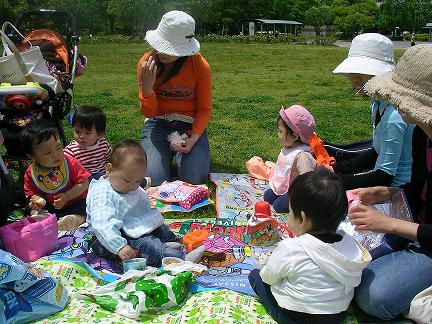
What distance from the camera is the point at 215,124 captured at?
8.03 metres

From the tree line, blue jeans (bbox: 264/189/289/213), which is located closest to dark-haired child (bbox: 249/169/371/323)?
blue jeans (bbox: 264/189/289/213)

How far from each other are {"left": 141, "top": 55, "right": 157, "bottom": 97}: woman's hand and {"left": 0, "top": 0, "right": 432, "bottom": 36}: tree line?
3197 centimetres

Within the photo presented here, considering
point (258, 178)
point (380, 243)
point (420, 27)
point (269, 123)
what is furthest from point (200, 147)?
point (420, 27)

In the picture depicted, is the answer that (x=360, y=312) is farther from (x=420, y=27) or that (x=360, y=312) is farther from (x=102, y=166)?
(x=420, y=27)

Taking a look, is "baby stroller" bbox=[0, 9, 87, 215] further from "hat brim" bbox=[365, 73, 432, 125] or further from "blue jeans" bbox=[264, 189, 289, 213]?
"hat brim" bbox=[365, 73, 432, 125]

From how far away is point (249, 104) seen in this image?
9.98 meters

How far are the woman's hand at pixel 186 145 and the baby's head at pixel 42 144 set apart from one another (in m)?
1.26

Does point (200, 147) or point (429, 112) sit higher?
point (429, 112)

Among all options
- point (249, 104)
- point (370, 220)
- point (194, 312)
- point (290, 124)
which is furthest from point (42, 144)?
point (249, 104)

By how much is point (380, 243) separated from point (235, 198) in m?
1.75

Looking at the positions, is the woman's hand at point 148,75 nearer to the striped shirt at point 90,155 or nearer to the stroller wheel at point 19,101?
the striped shirt at point 90,155

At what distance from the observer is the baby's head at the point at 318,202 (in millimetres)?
2457

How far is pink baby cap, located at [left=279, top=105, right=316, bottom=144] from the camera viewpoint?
4.25 metres

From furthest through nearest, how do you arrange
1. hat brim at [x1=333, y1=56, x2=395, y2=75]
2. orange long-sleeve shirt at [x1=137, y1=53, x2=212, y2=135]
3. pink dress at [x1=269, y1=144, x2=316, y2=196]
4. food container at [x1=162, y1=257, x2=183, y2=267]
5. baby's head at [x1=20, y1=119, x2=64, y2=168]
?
1. orange long-sleeve shirt at [x1=137, y1=53, x2=212, y2=135]
2. pink dress at [x1=269, y1=144, x2=316, y2=196]
3. baby's head at [x1=20, y1=119, x2=64, y2=168]
4. hat brim at [x1=333, y1=56, x2=395, y2=75]
5. food container at [x1=162, y1=257, x2=183, y2=267]
